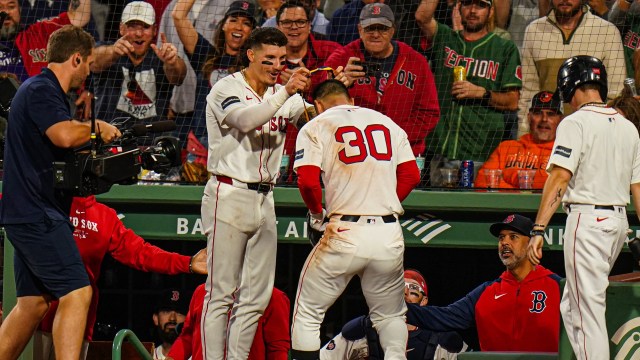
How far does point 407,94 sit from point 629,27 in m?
1.88

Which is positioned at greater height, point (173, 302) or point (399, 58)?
point (399, 58)

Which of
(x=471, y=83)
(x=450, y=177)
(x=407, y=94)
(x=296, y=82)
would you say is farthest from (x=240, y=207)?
(x=471, y=83)

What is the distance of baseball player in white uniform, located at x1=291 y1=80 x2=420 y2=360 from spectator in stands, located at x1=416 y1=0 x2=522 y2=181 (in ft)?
7.73

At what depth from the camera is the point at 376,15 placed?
7816mm

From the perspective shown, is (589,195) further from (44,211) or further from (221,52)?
(221,52)

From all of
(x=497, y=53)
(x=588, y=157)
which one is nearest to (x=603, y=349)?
(x=588, y=157)

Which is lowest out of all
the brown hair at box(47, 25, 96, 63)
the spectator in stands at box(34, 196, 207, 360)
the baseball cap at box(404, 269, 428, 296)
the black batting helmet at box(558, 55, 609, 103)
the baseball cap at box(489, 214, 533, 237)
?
the baseball cap at box(404, 269, 428, 296)

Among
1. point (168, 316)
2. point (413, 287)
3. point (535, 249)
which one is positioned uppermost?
point (535, 249)

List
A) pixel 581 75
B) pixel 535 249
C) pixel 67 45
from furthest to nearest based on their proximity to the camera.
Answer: pixel 581 75 → pixel 535 249 → pixel 67 45

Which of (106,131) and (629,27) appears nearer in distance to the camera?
(106,131)

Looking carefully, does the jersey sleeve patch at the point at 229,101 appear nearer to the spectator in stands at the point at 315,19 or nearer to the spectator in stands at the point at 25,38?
the spectator in stands at the point at 315,19

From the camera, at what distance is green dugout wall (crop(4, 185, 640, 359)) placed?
6.93 metres

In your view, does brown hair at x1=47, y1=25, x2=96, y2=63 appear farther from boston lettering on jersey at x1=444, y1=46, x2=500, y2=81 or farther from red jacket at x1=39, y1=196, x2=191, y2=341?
boston lettering on jersey at x1=444, y1=46, x2=500, y2=81

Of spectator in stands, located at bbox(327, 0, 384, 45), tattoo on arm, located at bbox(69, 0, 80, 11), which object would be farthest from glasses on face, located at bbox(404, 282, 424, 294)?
tattoo on arm, located at bbox(69, 0, 80, 11)
